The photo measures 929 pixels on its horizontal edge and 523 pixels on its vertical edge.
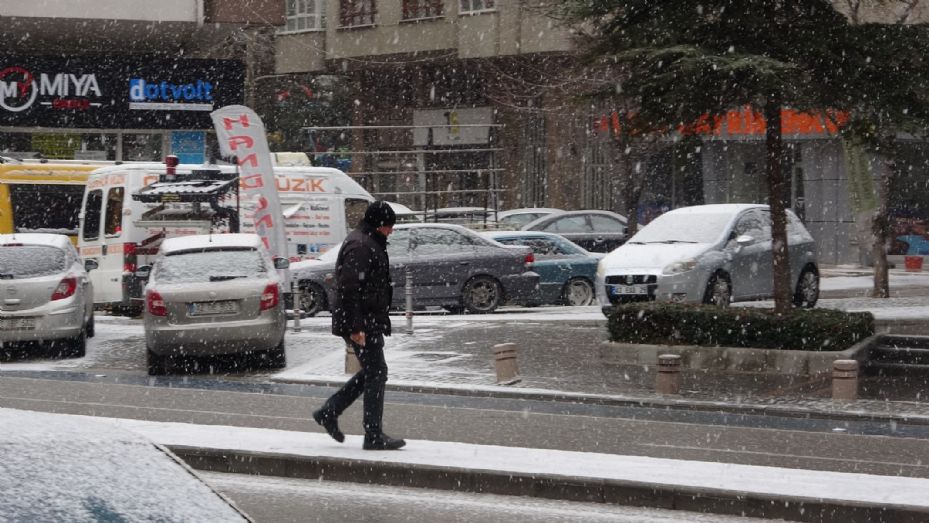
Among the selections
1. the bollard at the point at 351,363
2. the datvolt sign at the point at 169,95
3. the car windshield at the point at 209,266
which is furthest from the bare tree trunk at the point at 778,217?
the datvolt sign at the point at 169,95

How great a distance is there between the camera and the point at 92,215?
78.5ft

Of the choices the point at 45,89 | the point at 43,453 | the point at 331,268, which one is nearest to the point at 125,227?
the point at 331,268

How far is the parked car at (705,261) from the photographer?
63.3 feet

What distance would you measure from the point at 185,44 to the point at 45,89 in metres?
3.62

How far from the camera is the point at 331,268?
2295 centimetres

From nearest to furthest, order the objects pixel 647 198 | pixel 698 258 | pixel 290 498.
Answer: pixel 290 498 < pixel 698 258 < pixel 647 198

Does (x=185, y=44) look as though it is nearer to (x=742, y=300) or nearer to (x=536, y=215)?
(x=536, y=215)

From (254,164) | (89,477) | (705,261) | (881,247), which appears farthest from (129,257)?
(89,477)

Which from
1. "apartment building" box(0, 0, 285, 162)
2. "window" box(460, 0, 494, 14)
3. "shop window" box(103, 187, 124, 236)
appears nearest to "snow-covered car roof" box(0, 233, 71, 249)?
"shop window" box(103, 187, 124, 236)

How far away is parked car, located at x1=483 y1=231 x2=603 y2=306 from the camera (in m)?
24.9

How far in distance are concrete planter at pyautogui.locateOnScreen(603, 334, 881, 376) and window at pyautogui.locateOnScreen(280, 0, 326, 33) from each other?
1231 inches

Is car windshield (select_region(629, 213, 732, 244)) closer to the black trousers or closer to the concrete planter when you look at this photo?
the concrete planter

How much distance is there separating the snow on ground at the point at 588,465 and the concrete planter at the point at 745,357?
5512mm

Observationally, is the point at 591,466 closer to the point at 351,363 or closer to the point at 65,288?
the point at 351,363
